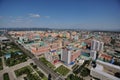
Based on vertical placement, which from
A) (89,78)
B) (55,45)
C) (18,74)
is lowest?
(89,78)

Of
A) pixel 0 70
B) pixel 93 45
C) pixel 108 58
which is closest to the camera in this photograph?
pixel 0 70

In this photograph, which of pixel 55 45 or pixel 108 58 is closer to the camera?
pixel 108 58

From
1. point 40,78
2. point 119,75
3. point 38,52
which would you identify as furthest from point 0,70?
point 119,75

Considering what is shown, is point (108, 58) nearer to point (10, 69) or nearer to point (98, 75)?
point (98, 75)

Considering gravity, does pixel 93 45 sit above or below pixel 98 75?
above

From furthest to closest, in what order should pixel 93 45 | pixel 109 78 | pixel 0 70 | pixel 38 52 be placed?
pixel 93 45 < pixel 38 52 < pixel 0 70 < pixel 109 78

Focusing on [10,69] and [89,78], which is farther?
[10,69]

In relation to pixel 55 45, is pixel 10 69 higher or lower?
lower

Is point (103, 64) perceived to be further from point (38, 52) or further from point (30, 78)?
point (38, 52)

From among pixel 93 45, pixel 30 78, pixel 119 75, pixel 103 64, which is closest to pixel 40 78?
pixel 30 78
